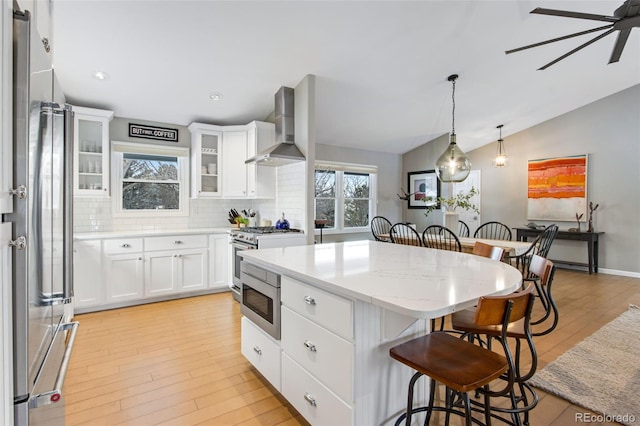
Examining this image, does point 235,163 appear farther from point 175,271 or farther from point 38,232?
point 38,232

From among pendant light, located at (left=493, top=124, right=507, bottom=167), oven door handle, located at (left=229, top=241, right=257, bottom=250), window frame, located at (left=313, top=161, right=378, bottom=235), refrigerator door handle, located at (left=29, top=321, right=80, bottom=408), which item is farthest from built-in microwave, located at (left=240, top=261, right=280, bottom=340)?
pendant light, located at (left=493, top=124, right=507, bottom=167)

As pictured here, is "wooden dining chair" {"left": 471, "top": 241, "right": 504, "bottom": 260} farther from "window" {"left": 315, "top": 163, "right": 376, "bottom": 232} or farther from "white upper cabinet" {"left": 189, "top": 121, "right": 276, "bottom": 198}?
"window" {"left": 315, "top": 163, "right": 376, "bottom": 232}

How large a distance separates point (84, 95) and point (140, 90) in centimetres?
65

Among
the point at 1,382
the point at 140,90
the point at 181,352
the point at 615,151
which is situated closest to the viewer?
the point at 1,382

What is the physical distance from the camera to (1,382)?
2.67ft

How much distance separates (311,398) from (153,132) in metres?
4.11

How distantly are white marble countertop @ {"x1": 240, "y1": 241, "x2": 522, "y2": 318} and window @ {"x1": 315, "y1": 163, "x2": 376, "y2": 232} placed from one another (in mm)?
3747

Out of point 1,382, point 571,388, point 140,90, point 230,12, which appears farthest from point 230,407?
point 140,90

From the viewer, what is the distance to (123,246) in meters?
3.71

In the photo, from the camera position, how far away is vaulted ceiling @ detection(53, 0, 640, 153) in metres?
2.76

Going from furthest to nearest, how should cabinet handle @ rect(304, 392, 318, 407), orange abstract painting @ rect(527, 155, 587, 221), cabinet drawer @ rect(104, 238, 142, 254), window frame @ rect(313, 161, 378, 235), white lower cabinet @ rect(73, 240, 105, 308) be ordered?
window frame @ rect(313, 161, 378, 235), orange abstract painting @ rect(527, 155, 587, 221), cabinet drawer @ rect(104, 238, 142, 254), white lower cabinet @ rect(73, 240, 105, 308), cabinet handle @ rect(304, 392, 318, 407)

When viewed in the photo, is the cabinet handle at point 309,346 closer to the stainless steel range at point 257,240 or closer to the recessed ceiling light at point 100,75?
the stainless steel range at point 257,240

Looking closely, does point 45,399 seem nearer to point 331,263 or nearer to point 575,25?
point 331,263

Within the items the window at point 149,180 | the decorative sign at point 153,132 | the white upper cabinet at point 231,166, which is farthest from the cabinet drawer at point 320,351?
the decorative sign at point 153,132
